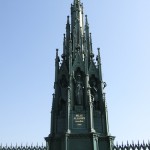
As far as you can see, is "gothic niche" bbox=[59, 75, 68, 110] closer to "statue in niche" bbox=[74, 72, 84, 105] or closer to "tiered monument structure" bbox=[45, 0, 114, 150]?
"tiered monument structure" bbox=[45, 0, 114, 150]

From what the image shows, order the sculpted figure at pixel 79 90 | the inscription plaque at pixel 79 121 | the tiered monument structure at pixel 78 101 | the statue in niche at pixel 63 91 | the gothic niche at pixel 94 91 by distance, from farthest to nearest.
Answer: the statue in niche at pixel 63 91, the gothic niche at pixel 94 91, the sculpted figure at pixel 79 90, the inscription plaque at pixel 79 121, the tiered monument structure at pixel 78 101

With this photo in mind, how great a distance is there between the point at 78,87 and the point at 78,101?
1.28 metres

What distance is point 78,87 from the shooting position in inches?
1038

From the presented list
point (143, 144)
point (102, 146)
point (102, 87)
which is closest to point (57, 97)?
point (102, 87)

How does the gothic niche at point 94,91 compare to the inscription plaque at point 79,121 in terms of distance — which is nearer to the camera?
the inscription plaque at point 79,121

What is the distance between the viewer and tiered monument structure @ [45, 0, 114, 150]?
2400 centimetres

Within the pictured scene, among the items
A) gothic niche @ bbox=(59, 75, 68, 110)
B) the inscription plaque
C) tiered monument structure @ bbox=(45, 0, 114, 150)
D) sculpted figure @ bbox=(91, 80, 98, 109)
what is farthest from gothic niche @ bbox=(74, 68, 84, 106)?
the inscription plaque

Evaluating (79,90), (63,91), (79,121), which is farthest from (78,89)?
(79,121)

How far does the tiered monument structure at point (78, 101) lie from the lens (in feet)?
78.7

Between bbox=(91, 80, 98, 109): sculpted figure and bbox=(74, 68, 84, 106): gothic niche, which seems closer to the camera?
bbox=(74, 68, 84, 106): gothic niche

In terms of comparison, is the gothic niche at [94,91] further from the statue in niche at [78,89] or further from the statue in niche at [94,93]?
the statue in niche at [78,89]

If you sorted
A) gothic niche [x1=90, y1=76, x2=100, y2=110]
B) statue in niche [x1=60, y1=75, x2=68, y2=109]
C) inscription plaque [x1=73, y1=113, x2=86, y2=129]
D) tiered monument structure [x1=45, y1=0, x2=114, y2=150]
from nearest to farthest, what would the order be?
tiered monument structure [x1=45, y1=0, x2=114, y2=150]
inscription plaque [x1=73, y1=113, x2=86, y2=129]
gothic niche [x1=90, y1=76, x2=100, y2=110]
statue in niche [x1=60, y1=75, x2=68, y2=109]

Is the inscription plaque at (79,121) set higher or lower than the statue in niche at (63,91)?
lower

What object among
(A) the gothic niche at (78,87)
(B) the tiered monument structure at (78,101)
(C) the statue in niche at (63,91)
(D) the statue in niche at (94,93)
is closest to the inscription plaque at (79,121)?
(B) the tiered monument structure at (78,101)
